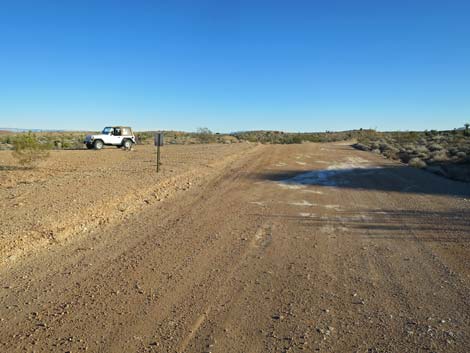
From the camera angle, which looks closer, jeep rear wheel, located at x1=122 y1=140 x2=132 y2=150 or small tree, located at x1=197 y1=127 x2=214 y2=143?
jeep rear wheel, located at x1=122 y1=140 x2=132 y2=150

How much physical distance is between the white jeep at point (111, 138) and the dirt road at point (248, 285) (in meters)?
24.6

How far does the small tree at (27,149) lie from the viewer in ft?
57.7

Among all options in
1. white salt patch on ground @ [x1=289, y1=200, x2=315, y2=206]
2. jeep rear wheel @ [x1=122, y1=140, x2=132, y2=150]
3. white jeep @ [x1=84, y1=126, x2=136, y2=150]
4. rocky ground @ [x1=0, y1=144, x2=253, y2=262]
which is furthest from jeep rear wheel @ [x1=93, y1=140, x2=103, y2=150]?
white salt patch on ground @ [x1=289, y1=200, x2=315, y2=206]

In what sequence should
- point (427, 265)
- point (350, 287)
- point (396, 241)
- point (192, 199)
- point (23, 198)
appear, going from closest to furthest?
point (350, 287) < point (427, 265) < point (396, 241) < point (23, 198) < point (192, 199)

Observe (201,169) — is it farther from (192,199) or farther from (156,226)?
(156,226)

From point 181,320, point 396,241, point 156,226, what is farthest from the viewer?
point 156,226

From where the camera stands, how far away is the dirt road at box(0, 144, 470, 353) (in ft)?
13.6

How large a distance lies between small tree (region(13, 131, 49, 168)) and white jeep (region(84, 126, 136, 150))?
14276 millimetres

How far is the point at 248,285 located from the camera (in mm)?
5492

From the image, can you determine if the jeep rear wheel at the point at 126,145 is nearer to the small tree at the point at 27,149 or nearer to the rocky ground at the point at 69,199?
the small tree at the point at 27,149

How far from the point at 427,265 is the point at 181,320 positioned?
425 centimetres

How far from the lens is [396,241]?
773 centimetres

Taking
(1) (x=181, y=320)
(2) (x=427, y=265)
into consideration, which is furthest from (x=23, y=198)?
(2) (x=427, y=265)

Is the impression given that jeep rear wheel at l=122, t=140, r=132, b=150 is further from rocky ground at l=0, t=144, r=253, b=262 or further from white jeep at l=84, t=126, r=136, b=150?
rocky ground at l=0, t=144, r=253, b=262
